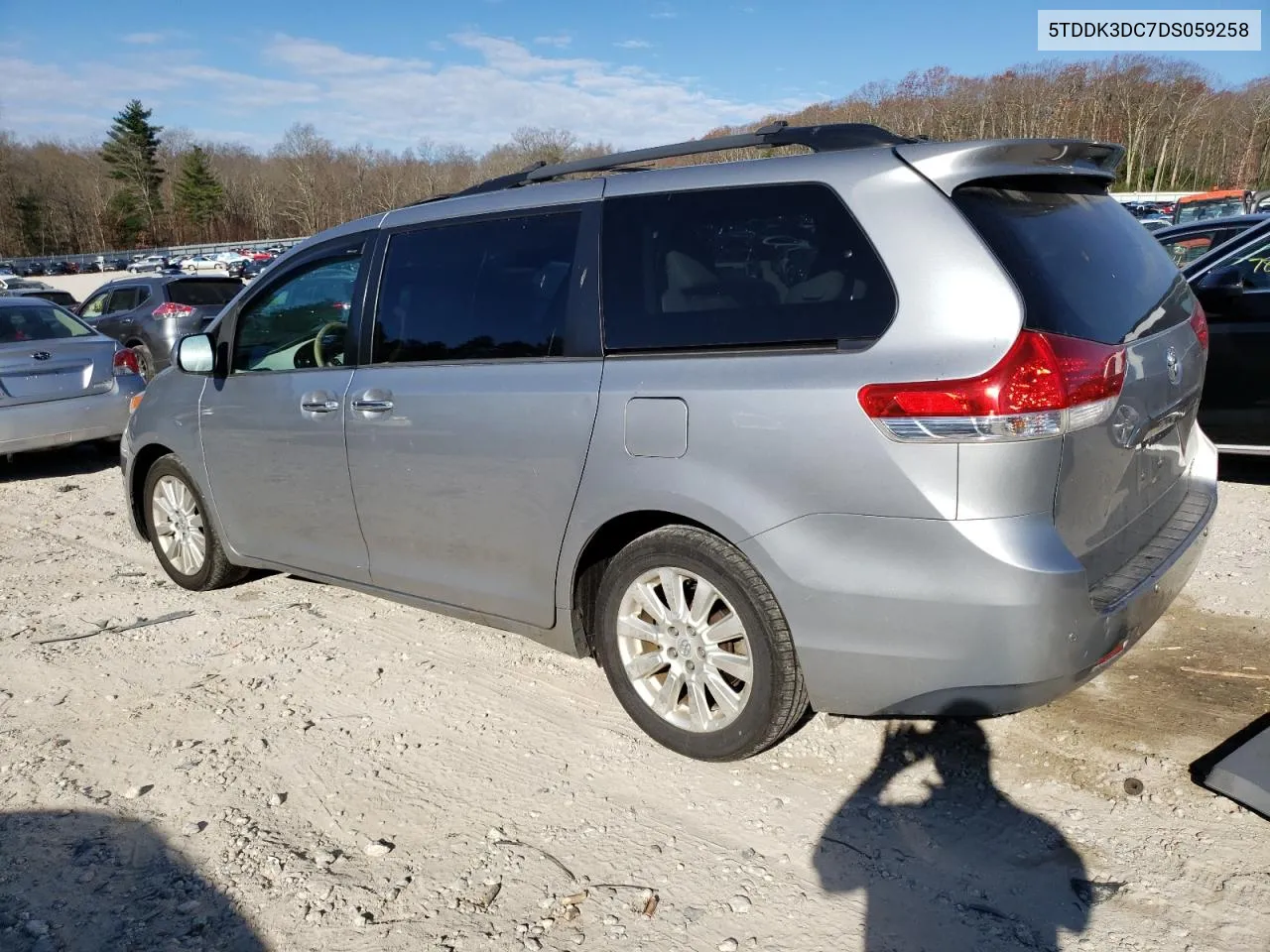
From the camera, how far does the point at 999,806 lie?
289cm

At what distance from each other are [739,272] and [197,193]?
10650cm

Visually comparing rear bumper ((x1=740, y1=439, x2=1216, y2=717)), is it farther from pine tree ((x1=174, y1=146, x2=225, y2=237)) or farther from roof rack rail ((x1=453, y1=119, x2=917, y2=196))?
pine tree ((x1=174, y1=146, x2=225, y2=237))

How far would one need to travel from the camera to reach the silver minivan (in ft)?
8.18

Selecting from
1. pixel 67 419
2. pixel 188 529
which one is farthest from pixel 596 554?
pixel 67 419

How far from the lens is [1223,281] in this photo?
5.75 meters

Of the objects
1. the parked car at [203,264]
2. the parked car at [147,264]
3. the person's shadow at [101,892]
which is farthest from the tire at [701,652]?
the parked car at [147,264]

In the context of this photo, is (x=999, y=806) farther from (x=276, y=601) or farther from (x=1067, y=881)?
(x=276, y=601)

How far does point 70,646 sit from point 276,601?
0.92 meters

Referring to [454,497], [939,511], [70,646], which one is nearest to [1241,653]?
[939,511]

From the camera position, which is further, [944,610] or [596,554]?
[596,554]

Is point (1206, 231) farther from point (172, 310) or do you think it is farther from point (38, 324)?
point (172, 310)

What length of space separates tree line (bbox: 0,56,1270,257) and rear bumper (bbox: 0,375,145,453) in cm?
4868

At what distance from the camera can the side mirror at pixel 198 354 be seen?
177 inches

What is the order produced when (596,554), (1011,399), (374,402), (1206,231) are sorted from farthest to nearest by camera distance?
1. (1206,231)
2. (374,402)
3. (596,554)
4. (1011,399)
